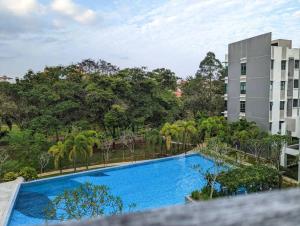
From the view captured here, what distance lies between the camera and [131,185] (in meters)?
15.7

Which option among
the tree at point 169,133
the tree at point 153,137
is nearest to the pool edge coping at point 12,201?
the tree at point 153,137

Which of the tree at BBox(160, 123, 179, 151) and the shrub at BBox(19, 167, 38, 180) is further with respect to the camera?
the tree at BBox(160, 123, 179, 151)

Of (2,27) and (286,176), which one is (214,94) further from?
(2,27)

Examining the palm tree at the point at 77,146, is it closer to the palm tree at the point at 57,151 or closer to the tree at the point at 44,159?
the palm tree at the point at 57,151

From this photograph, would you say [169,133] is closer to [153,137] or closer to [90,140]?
[153,137]

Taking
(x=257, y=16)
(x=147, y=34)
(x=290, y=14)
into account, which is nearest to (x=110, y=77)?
(x=147, y=34)

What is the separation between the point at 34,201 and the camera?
13.9 metres

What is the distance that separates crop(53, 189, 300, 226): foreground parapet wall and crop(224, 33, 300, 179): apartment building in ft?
65.7

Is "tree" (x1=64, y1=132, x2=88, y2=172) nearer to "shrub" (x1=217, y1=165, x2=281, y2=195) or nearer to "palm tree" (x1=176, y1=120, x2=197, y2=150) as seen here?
"palm tree" (x1=176, y1=120, x2=197, y2=150)

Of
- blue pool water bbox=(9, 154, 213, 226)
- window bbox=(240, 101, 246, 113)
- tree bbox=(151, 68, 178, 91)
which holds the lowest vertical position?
blue pool water bbox=(9, 154, 213, 226)

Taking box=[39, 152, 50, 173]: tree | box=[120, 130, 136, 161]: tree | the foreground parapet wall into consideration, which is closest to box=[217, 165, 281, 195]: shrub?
box=[39, 152, 50, 173]: tree

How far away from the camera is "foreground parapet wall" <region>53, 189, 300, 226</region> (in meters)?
0.65

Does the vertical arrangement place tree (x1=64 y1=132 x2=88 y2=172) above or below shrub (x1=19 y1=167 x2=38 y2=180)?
above

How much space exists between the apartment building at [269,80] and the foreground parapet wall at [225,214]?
20018 millimetres
